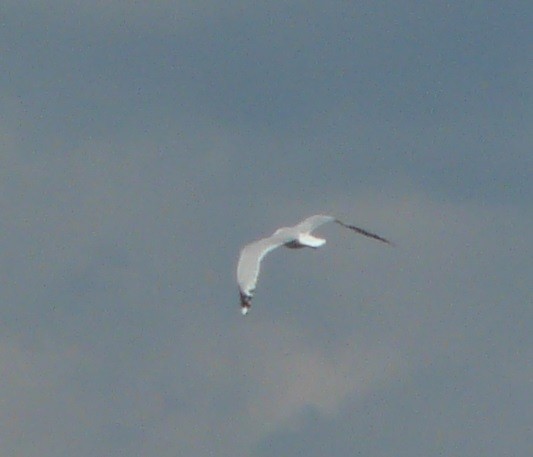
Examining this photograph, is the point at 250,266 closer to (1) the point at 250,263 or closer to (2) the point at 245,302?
(1) the point at 250,263

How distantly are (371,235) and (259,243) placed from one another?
263cm

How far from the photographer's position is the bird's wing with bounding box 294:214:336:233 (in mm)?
77938

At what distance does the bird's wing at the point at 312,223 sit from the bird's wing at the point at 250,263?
8.45ft

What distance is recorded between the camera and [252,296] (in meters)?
71.1

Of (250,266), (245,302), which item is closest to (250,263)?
(250,266)

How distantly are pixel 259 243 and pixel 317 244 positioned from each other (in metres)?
1.31

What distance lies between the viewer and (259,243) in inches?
2940

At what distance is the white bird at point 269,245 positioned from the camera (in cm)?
7169

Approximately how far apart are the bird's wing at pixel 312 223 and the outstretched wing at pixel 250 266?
7.61ft

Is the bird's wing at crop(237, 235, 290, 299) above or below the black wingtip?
above

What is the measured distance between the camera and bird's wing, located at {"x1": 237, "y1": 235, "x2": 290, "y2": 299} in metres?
71.8

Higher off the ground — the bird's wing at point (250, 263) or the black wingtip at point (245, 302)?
the bird's wing at point (250, 263)

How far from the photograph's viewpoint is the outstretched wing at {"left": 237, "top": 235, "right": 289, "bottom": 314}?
2805 inches

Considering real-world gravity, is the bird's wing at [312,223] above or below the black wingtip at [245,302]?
above
